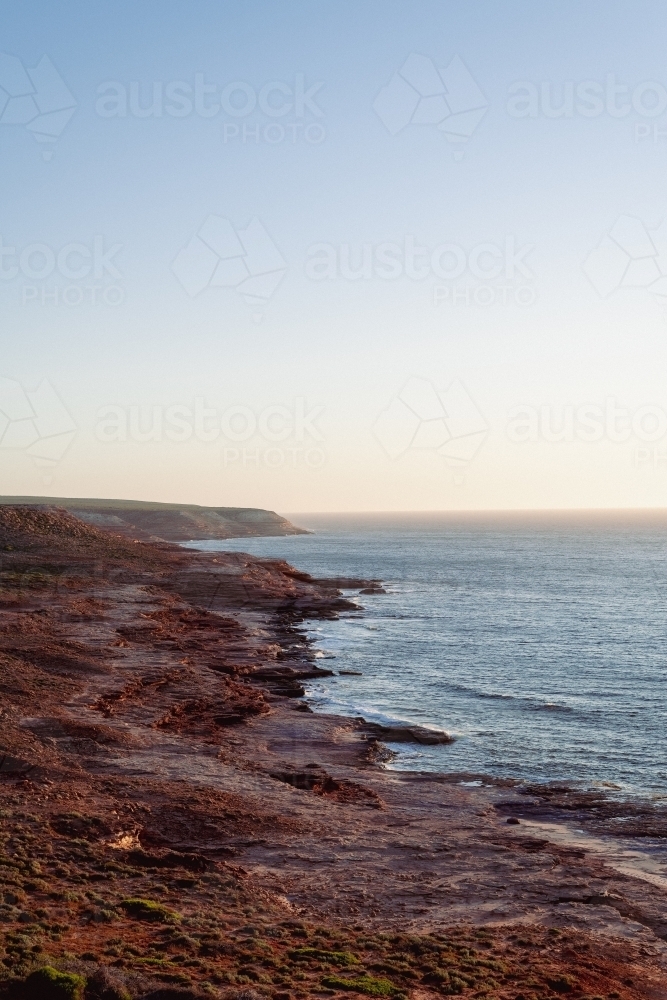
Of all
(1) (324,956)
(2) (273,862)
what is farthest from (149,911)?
(2) (273,862)

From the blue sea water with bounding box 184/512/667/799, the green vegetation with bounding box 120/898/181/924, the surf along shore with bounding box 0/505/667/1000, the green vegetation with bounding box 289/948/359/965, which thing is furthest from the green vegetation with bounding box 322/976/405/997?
the blue sea water with bounding box 184/512/667/799

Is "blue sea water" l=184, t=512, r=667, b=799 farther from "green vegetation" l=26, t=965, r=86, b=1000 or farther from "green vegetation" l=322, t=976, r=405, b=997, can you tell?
"green vegetation" l=26, t=965, r=86, b=1000

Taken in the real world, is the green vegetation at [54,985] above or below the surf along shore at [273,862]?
above

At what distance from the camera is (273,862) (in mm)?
21906

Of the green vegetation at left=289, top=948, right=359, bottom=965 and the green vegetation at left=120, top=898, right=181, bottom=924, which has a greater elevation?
the green vegetation at left=120, top=898, right=181, bottom=924

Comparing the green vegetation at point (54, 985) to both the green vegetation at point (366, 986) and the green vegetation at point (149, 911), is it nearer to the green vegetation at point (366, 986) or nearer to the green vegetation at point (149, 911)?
the green vegetation at point (149, 911)

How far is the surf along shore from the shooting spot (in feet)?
50.7

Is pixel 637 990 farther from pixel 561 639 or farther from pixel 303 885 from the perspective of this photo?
pixel 561 639

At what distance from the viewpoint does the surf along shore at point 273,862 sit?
50.7 ft

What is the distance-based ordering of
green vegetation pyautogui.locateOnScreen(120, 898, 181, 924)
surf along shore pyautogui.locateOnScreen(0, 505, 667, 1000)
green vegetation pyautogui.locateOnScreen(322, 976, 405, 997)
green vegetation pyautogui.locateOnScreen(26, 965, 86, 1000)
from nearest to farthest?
green vegetation pyautogui.locateOnScreen(26, 965, 86, 1000) → green vegetation pyautogui.locateOnScreen(322, 976, 405, 997) → surf along shore pyautogui.locateOnScreen(0, 505, 667, 1000) → green vegetation pyautogui.locateOnScreen(120, 898, 181, 924)

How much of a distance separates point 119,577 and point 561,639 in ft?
149

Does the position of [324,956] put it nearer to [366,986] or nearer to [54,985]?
[366,986]

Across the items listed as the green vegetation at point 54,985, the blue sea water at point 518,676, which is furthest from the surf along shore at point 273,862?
the blue sea water at point 518,676

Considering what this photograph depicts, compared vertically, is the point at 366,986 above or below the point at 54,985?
below
